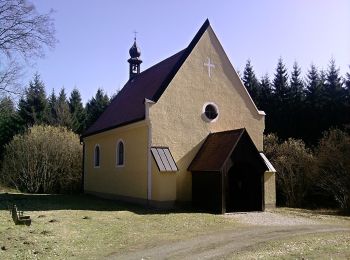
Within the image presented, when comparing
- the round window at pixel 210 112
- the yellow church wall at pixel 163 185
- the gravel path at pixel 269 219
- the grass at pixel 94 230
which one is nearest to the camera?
the grass at pixel 94 230

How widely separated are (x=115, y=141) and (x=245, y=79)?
74.9ft

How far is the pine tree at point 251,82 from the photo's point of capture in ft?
139

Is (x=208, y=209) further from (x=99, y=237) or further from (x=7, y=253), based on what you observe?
(x=7, y=253)

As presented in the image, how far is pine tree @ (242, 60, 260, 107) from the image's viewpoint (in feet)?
139

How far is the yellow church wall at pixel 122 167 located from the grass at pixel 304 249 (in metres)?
10.4

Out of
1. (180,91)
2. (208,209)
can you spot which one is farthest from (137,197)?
(180,91)

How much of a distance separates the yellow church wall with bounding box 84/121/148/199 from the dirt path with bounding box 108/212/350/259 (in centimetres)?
818

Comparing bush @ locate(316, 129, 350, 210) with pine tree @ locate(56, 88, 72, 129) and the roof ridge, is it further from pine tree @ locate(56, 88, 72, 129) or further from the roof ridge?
pine tree @ locate(56, 88, 72, 129)

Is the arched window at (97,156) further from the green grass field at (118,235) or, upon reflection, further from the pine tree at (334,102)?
the pine tree at (334,102)

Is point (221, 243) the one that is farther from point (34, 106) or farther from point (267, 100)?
point (34, 106)

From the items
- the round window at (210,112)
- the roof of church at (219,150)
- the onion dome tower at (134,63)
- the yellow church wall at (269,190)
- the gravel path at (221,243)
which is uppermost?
the onion dome tower at (134,63)

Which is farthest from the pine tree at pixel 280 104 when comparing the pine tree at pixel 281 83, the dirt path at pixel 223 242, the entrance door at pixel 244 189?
the dirt path at pixel 223 242

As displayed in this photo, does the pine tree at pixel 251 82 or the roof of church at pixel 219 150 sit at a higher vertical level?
the pine tree at pixel 251 82

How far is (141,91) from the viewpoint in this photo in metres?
26.2
